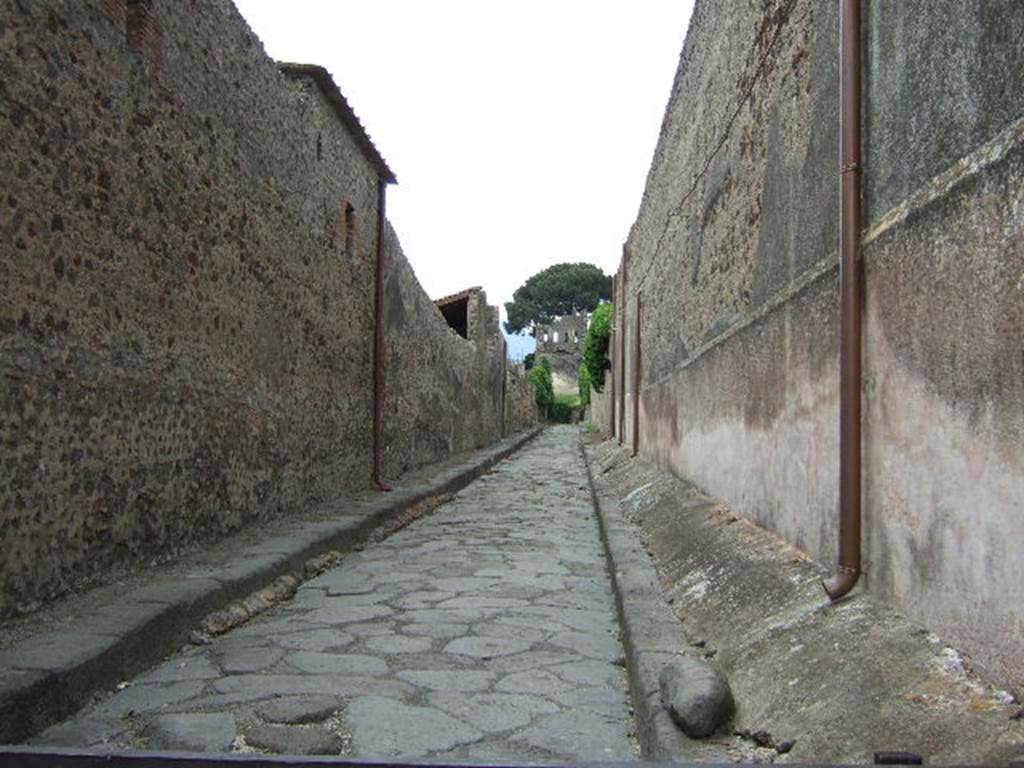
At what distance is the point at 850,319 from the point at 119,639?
252cm

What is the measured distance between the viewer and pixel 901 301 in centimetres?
230

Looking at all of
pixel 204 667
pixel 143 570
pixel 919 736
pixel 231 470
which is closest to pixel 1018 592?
pixel 919 736

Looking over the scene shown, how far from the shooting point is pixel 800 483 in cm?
335

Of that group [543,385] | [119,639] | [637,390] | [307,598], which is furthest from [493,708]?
[543,385]

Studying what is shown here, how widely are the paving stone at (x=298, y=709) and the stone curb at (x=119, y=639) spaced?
53 cm

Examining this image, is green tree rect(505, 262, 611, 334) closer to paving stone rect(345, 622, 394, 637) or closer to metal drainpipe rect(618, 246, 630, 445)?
metal drainpipe rect(618, 246, 630, 445)

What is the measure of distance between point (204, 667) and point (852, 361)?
2446 mm

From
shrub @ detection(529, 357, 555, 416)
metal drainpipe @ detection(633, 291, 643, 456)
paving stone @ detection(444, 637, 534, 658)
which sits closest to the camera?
paving stone @ detection(444, 637, 534, 658)

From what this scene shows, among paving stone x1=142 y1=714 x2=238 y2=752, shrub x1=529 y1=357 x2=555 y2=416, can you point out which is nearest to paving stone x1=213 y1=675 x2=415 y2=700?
paving stone x1=142 y1=714 x2=238 y2=752

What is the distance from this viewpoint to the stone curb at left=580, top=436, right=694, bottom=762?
2348 mm

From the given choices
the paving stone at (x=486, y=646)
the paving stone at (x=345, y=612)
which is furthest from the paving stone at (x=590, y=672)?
the paving stone at (x=345, y=612)

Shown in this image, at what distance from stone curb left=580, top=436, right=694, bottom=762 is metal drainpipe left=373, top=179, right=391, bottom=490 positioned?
13.0 ft

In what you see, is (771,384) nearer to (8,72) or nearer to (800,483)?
(800,483)

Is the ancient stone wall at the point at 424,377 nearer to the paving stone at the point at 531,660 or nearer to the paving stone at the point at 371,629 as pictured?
the paving stone at the point at 371,629
